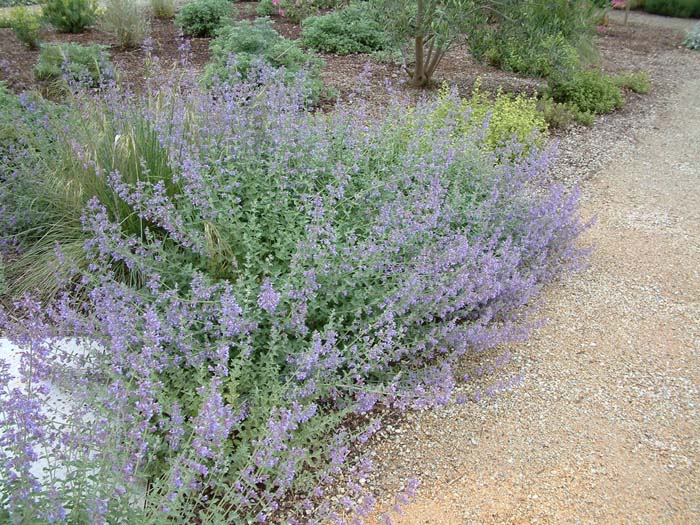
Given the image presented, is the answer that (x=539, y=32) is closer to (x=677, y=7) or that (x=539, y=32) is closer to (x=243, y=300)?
(x=243, y=300)

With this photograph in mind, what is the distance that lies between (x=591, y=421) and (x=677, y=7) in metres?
16.1

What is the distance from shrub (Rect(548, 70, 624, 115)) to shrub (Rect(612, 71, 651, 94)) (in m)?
0.86

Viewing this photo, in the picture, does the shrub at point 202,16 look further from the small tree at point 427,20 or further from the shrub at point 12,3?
the shrub at point 12,3

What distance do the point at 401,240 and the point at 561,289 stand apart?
1.57 m

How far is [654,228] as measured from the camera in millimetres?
4734

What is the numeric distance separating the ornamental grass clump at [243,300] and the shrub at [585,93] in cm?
353

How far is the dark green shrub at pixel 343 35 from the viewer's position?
835cm

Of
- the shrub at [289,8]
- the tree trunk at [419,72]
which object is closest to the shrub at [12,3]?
the shrub at [289,8]

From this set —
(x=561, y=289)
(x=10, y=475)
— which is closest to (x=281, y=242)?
(x=10, y=475)

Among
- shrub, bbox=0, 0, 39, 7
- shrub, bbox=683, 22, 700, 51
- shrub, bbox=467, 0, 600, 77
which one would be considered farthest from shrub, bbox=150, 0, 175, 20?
shrub, bbox=683, 22, 700, 51

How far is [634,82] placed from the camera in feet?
27.3

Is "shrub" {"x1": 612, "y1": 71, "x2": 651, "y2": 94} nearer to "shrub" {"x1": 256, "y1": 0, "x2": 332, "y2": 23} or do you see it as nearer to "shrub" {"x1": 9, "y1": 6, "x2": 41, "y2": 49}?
"shrub" {"x1": 256, "y1": 0, "x2": 332, "y2": 23}

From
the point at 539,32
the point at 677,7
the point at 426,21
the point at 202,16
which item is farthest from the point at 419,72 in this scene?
the point at 677,7

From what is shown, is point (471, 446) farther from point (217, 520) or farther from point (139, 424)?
point (139, 424)
